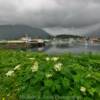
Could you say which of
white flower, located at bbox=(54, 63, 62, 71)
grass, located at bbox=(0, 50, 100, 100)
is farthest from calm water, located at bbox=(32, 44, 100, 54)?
white flower, located at bbox=(54, 63, 62, 71)

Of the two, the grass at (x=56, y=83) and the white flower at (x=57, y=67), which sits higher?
the white flower at (x=57, y=67)

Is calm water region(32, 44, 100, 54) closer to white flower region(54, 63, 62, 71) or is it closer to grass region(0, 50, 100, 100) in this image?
grass region(0, 50, 100, 100)

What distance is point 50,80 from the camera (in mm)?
5477

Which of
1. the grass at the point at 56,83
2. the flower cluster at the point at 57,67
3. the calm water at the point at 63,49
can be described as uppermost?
the flower cluster at the point at 57,67

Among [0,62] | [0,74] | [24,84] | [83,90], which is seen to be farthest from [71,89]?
[0,62]

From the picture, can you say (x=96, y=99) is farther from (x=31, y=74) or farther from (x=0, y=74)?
(x=0, y=74)

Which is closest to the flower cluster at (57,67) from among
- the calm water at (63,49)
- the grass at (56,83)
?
the grass at (56,83)

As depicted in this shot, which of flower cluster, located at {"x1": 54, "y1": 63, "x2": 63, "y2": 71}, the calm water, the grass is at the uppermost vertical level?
flower cluster, located at {"x1": 54, "y1": 63, "x2": 63, "y2": 71}

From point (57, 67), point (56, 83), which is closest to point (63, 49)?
point (57, 67)

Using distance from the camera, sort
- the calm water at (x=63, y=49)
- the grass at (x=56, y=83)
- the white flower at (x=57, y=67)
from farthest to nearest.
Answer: the calm water at (x=63, y=49), the white flower at (x=57, y=67), the grass at (x=56, y=83)

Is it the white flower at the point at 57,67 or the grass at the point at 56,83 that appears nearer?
the grass at the point at 56,83

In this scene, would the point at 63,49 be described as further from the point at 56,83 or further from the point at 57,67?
the point at 56,83

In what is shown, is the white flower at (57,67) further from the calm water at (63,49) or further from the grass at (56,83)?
the calm water at (63,49)

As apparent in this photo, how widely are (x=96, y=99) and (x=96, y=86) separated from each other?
0.86ft
